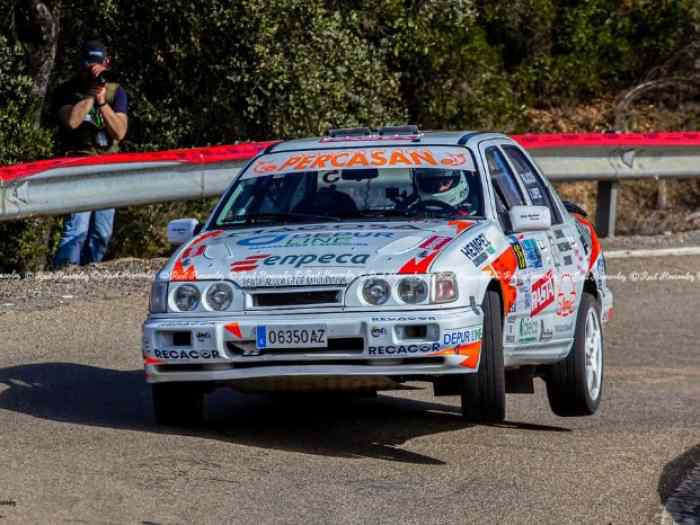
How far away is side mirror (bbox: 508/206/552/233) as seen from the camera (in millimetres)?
8219

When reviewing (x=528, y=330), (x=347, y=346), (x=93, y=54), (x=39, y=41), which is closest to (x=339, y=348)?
(x=347, y=346)

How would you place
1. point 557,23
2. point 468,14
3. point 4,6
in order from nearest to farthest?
point 4,6 → point 468,14 → point 557,23

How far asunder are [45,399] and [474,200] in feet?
8.79

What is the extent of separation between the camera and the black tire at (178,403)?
7938 millimetres

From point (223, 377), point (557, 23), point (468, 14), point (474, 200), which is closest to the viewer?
point (223, 377)

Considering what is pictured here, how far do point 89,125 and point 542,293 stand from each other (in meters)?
6.63

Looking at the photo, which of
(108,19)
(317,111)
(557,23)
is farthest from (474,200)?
(557,23)

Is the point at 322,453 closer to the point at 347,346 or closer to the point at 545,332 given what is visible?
the point at 347,346

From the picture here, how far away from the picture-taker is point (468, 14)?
59.7 feet

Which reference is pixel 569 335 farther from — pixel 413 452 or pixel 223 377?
pixel 223 377

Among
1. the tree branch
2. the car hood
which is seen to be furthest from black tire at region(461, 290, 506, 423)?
the tree branch

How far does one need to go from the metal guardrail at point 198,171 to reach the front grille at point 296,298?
5.97m

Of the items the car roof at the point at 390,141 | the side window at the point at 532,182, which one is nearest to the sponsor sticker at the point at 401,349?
the car roof at the point at 390,141

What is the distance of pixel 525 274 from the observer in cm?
826
